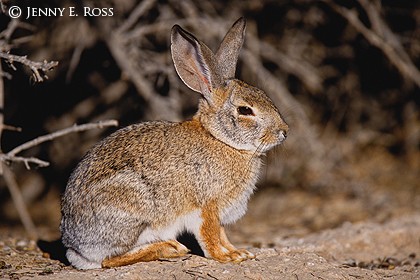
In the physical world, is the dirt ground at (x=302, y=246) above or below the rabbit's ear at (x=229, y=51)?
below

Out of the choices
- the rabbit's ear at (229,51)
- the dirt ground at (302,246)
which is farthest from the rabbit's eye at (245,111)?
the dirt ground at (302,246)

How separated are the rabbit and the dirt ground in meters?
0.19

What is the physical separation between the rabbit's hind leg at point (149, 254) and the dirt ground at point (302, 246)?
0.12m

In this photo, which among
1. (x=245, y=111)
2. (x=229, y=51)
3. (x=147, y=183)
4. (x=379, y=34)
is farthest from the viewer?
(x=379, y=34)

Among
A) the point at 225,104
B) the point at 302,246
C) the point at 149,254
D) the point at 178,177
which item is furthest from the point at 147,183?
the point at 302,246

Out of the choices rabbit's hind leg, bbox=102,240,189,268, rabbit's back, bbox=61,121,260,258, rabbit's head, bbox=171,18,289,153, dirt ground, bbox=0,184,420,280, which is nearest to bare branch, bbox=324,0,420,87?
dirt ground, bbox=0,184,420,280

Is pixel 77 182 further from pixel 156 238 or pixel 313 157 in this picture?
pixel 313 157

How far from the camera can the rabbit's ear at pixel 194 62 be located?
193 inches

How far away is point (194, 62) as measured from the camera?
5.03 meters

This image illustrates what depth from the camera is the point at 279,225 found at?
812 cm

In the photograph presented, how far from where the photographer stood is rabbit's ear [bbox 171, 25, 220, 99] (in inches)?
193

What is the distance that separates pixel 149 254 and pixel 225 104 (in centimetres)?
126

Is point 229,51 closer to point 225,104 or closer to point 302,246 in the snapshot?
point 225,104

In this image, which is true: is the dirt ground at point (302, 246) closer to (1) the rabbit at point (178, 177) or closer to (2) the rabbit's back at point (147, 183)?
(1) the rabbit at point (178, 177)
